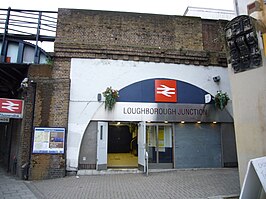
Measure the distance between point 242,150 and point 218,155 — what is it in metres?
5.12

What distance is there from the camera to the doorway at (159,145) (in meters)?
10.6

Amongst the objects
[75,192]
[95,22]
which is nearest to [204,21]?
[95,22]

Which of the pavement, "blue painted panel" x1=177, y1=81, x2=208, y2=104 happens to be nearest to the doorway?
the pavement

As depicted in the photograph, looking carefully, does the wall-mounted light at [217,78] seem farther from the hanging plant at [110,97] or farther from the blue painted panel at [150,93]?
the hanging plant at [110,97]

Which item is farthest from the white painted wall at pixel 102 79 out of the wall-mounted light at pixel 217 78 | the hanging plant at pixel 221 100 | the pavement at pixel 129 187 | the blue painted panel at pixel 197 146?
the blue painted panel at pixel 197 146

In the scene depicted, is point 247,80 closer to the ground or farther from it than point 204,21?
closer to the ground

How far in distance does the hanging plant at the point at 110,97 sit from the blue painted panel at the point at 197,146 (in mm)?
3182

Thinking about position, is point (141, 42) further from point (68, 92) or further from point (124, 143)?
point (124, 143)

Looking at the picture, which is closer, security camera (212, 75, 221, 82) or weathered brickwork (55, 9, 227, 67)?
weathered brickwork (55, 9, 227, 67)

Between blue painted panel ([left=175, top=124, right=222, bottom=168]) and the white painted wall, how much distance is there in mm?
1990

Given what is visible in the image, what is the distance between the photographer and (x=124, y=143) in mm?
16875

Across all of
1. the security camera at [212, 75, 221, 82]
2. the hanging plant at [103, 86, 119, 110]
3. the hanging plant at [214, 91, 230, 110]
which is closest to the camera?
the hanging plant at [103, 86, 119, 110]

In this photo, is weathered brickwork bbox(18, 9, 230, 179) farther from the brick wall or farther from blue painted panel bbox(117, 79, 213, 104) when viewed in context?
blue painted panel bbox(117, 79, 213, 104)

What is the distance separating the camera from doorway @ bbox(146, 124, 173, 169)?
10.6 metres
